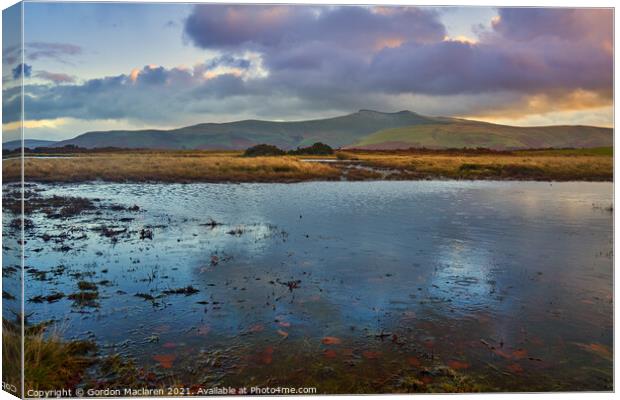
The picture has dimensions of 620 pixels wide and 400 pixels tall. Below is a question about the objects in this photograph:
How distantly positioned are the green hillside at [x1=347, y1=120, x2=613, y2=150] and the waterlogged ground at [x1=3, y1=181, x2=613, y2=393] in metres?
1.22

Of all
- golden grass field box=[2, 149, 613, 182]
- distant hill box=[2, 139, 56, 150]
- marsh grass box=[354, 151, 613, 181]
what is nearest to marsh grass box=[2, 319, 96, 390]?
distant hill box=[2, 139, 56, 150]

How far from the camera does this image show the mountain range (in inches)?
373

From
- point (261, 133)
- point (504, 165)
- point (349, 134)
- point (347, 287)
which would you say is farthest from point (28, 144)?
point (504, 165)

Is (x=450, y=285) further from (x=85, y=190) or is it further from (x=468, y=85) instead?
(x=85, y=190)

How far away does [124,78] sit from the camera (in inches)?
352

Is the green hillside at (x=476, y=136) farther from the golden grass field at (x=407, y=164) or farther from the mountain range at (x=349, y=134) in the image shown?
the golden grass field at (x=407, y=164)

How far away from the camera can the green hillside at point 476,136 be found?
31.0ft

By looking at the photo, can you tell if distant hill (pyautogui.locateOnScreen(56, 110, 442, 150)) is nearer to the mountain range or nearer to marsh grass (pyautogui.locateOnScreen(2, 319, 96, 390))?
the mountain range

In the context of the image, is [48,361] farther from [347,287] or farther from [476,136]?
[476,136]

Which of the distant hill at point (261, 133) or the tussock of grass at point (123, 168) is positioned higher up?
the distant hill at point (261, 133)

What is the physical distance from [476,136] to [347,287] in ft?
13.8

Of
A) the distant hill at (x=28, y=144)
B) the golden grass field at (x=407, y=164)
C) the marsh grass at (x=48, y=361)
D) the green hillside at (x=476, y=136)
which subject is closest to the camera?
the marsh grass at (x=48, y=361)

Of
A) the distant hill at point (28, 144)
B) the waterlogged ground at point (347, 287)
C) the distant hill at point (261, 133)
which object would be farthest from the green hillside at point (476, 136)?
the distant hill at point (28, 144)

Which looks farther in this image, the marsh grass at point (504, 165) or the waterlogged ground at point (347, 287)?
the marsh grass at point (504, 165)
